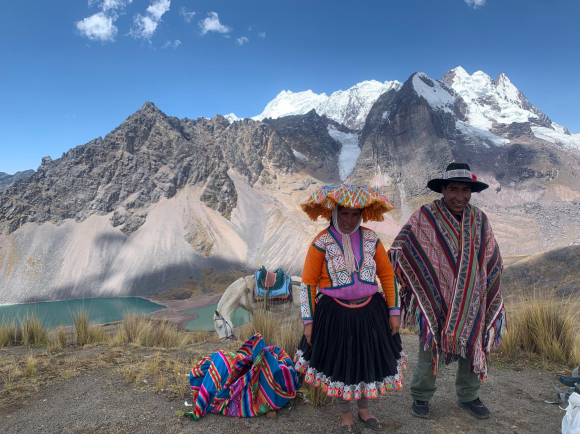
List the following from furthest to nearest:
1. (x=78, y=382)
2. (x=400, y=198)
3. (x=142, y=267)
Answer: (x=400, y=198)
(x=142, y=267)
(x=78, y=382)

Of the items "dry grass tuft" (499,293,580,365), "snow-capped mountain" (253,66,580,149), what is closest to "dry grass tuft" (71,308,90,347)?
"dry grass tuft" (499,293,580,365)

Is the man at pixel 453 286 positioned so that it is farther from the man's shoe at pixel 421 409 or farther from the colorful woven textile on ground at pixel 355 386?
the colorful woven textile on ground at pixel 355 386

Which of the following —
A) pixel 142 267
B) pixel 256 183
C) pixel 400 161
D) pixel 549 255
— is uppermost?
pixel 400 161

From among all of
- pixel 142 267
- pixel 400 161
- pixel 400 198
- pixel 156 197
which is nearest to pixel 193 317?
pixel 142 267

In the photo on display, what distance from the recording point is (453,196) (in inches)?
103

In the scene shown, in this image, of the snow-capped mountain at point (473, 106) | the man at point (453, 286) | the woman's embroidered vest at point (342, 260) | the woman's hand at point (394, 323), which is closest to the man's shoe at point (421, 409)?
the man at point (453, 286)

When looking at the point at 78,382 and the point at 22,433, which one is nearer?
the point at 22,433

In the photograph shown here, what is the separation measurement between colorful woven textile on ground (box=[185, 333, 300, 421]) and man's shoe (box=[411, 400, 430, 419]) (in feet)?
2.91

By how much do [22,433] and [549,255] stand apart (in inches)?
1052

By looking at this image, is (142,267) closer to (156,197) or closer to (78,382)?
(156,197)

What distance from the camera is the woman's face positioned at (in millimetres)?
2395

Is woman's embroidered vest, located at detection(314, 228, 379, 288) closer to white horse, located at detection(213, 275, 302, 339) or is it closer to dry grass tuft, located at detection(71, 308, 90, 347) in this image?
dry grass tuft, located at detection(71, 308, 90, 347)

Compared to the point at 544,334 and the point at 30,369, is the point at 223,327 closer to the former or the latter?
the point at 30,369

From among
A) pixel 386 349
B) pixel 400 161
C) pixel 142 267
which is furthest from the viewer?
pixel 400 161
